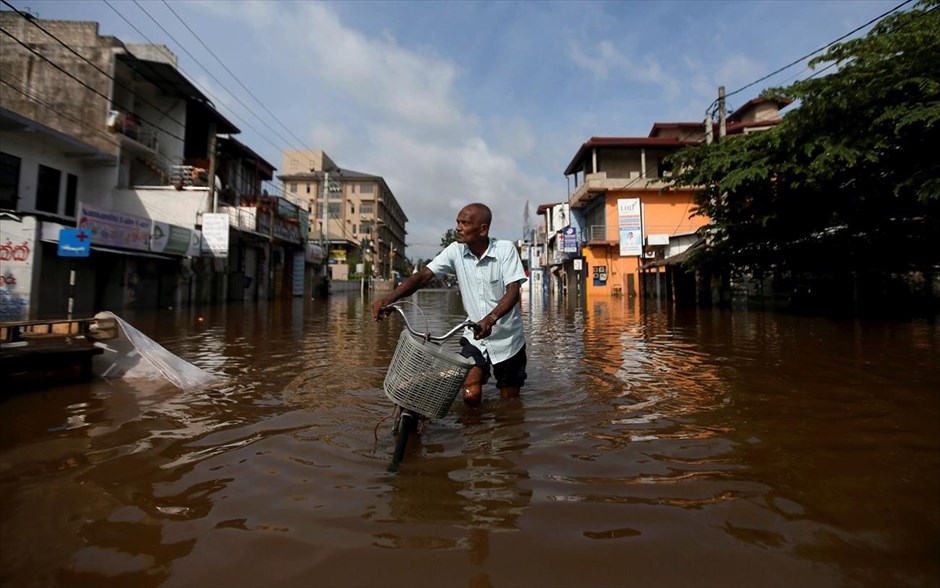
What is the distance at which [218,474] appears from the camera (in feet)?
8.25

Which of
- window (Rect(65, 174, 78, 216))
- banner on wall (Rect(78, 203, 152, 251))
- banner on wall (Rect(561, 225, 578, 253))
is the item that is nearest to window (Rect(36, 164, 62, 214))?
→ window (Rect(65, 174, 78, 216))

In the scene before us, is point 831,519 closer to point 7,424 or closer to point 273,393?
point 273,393

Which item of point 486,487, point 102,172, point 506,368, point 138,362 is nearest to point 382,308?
point 506,368

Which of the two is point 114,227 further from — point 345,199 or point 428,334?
point 345,199

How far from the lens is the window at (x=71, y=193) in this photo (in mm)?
19047

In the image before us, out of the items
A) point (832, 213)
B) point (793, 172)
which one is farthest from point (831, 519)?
point (832, 213)

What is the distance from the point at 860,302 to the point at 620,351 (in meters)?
11.2

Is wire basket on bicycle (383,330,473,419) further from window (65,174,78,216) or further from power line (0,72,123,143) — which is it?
power line (0,72,123,143)

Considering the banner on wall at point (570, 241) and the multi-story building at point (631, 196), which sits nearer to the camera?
the multi-story building at point (631, 196)

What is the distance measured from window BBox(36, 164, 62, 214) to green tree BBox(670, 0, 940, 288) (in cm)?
2299

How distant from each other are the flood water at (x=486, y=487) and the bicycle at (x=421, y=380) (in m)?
0.29

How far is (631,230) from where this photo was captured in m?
28.8

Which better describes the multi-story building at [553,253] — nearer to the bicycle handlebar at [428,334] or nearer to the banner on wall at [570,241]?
the banner on wall at [570,241]

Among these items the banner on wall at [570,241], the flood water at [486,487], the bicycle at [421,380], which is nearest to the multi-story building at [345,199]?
the banner on wall at [570,241]
